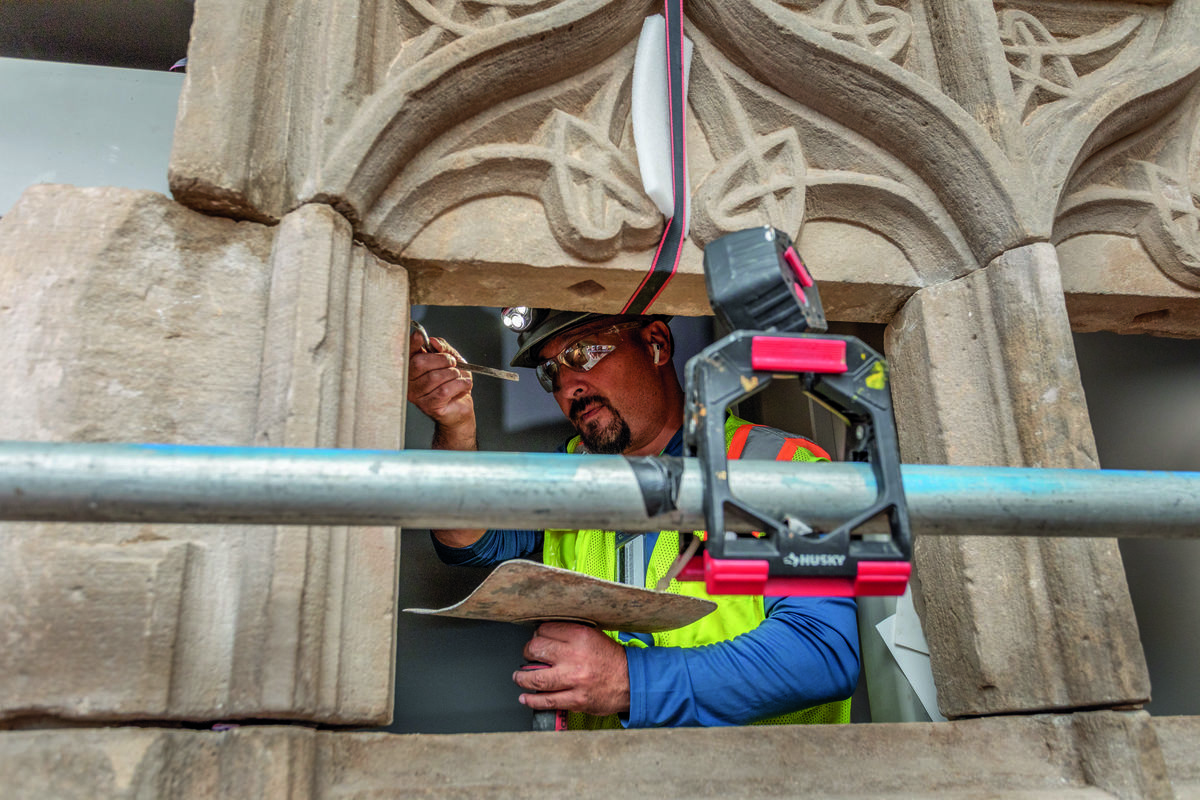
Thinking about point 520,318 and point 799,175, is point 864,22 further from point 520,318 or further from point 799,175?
point 520,318

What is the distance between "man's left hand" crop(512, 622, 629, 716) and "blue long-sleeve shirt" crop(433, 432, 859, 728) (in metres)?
0.03

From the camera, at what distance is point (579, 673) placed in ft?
5.18

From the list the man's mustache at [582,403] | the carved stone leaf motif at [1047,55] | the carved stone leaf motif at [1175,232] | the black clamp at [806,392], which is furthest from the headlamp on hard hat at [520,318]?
the black clamp at [806,392]

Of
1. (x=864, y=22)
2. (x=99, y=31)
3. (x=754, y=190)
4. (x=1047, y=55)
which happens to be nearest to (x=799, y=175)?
(x=754, y=190)

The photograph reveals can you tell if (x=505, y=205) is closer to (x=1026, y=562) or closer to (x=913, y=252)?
(x=913, y=252)

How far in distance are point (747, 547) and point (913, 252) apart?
3.53 ft

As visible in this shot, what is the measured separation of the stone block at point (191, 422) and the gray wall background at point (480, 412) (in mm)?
661

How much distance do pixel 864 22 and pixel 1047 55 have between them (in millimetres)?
376

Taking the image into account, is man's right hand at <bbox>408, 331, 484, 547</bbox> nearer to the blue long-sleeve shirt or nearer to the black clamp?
the blue long-sleeve shirt

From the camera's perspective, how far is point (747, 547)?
653 mm

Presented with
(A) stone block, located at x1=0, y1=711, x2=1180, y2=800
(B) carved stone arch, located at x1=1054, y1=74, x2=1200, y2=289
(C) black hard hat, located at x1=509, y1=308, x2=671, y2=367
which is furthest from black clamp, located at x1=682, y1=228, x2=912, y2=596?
(C) black hard hat, located at x1=509, y1=308, x2=671, y2=367

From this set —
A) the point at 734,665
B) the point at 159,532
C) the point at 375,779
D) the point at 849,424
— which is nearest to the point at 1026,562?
the point at 734,665

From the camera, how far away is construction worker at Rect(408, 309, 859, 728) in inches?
62.7

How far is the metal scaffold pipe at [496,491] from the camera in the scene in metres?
0.64
